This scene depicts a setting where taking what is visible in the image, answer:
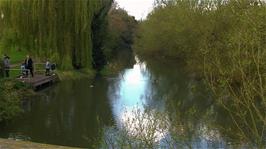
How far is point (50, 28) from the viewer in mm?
32375

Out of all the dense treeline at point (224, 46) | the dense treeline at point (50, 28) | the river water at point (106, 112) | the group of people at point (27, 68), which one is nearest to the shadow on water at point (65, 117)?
the river water at point (106, 112)

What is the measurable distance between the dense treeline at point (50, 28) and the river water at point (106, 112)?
9.47 ft

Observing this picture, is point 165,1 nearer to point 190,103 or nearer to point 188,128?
point 190,103

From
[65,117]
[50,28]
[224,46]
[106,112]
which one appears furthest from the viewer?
[50,28]

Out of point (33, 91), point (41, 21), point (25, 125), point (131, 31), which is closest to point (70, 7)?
point (41, 21)

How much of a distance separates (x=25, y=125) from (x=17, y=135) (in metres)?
1.76

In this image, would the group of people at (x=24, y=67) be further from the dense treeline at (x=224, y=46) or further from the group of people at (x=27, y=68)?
the dense treeline at (x=224, y=46)

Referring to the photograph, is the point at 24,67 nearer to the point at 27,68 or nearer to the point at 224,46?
the point at 27,68

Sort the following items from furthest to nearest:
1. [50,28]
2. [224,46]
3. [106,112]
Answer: [50,28] < [106,112] < [224,46]

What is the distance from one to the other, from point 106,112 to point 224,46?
1044 cm

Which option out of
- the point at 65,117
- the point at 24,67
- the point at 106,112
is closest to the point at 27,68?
the point at 24,67

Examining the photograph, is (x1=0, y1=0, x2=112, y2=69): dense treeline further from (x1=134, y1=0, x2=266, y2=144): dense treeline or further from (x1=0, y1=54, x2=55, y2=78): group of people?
(x1=134, y1=0, x2=266, y2=144): dense treeline

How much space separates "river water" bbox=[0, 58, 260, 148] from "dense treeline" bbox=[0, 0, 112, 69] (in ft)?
9.47

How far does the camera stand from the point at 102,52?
36250 mm
